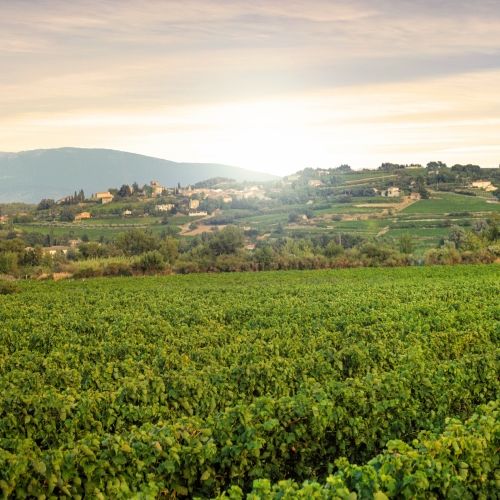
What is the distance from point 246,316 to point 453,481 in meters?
15.4

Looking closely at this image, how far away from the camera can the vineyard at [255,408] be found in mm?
7699

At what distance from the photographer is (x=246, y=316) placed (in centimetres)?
2277

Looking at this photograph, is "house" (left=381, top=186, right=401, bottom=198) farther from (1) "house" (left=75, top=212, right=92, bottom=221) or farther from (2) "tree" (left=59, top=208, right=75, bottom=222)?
(2) "tree" (left=59, top=208, right=75, bottom=222)

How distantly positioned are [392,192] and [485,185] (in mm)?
18893

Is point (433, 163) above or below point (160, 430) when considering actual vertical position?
above

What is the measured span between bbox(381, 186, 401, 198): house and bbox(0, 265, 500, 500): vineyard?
92903 mm

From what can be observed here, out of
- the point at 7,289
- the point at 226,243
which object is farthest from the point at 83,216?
the point at 7,289

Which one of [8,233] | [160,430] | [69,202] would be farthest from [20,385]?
[69,202]

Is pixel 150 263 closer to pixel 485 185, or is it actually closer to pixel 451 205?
pixel 451 205

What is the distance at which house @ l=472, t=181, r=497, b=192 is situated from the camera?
11675 centimetres

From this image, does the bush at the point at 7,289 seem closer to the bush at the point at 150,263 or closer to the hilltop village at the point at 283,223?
the bush at the point at 150,263

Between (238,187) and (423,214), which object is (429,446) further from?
(238,187)

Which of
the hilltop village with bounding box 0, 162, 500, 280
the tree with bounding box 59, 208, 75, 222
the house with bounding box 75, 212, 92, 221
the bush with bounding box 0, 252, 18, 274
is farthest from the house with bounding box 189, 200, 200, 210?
the bush with bounding box 0, 252, 18, 274

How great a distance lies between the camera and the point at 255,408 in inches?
377
